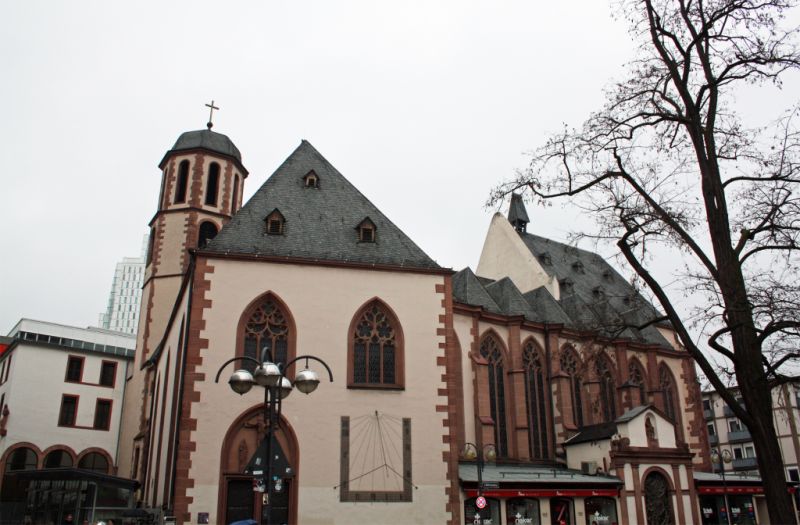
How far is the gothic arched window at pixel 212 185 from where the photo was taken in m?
34.1

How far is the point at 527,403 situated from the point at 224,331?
1478 cm

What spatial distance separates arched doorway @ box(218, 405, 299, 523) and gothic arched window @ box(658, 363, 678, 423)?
77.4 ft

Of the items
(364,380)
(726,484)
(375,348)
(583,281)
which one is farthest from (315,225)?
(583,281)

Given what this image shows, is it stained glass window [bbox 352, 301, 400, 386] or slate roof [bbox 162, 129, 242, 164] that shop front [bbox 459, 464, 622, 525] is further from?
slate roof [bbox 162, 129, 242, 164]

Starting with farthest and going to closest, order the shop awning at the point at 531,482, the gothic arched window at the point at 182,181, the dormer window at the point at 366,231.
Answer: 1. the gothic arched window at the point at 182,181
2. the dormer window at the point at 366,231
3. the shop awning at the point at 531,482

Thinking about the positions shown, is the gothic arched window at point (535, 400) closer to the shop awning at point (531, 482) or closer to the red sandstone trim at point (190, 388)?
the shop awning at point (531, 482)

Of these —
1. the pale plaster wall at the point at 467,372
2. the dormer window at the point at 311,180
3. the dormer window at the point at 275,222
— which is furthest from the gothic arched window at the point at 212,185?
the pale plaster wall at the point at 467,372

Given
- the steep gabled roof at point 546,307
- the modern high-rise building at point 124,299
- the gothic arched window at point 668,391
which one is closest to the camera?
the steep gabled roof at point 546,307

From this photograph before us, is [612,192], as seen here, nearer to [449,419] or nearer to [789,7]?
[789,7]

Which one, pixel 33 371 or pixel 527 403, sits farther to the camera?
pixel 33 371

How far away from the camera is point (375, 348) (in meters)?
21.8

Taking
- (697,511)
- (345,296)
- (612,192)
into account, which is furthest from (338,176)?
(697,511)

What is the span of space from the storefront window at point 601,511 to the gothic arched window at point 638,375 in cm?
1000

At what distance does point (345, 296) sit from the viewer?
21844 millimetres
